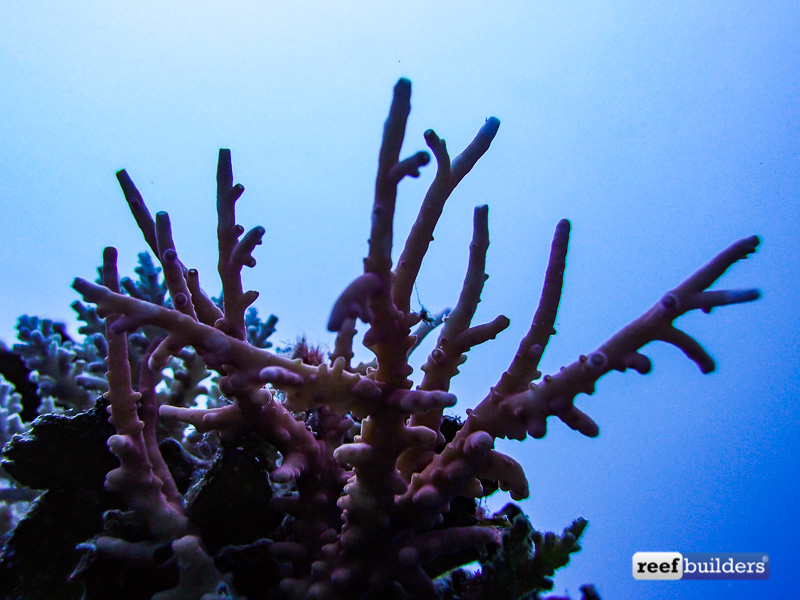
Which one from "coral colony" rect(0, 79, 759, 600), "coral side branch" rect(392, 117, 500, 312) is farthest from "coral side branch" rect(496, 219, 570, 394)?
"coral side branch" rect(392, 117, 500, 312)

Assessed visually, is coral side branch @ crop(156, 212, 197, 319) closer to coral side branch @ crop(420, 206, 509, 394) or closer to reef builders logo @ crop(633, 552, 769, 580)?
coral side branch @ crop(420, 206, 509, 394)

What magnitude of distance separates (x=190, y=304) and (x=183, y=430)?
1489 mm

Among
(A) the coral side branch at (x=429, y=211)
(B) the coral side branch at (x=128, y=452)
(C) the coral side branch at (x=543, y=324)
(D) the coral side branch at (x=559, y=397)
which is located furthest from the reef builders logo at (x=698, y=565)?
(B) the coral side branch at (x=128, y=452)

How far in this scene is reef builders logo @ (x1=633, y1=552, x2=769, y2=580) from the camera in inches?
90.7

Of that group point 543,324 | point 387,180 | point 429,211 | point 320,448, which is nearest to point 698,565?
point 543,324

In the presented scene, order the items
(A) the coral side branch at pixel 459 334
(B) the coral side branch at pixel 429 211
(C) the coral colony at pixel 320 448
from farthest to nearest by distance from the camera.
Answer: (A) the coral side branch at pixel 459 334, (B) the coral side branch at pixel 429 211, (C) the coral colony at pixel 320 448

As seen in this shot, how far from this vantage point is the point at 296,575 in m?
1.57

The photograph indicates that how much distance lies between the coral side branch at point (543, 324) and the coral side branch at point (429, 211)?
0.36 meters

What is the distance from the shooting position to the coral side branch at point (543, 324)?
1476 millimetres

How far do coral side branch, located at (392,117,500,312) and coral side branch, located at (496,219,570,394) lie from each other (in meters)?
0.36

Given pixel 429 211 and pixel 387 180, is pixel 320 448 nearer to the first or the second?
pixel 429 211

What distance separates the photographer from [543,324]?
4.90 feet

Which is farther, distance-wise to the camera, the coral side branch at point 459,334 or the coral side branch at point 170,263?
the coral side branch at point 459,334

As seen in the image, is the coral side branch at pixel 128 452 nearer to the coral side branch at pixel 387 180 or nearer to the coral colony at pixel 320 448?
the coral colony at pixel 320 448
